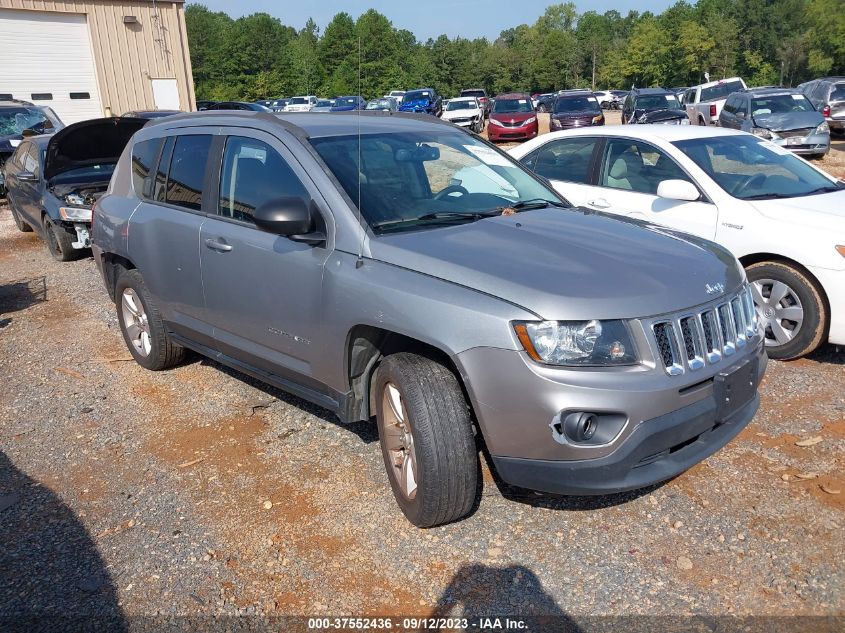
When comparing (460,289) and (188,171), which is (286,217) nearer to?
(460,289)

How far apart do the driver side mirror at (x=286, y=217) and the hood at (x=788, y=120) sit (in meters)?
15.5

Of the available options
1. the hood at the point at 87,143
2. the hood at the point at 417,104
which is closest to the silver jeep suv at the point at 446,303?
the hood at the point at 87,143

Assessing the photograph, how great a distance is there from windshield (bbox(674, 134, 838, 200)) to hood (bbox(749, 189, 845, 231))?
0.15 m

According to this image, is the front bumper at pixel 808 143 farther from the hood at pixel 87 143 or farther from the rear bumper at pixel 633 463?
the rear bumper at pixel 633 463

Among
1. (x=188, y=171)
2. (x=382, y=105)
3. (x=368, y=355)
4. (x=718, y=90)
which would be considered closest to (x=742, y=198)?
(x=368, y=355)

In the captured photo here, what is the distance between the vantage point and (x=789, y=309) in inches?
206

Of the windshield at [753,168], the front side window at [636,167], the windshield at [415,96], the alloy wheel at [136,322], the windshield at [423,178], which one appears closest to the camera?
the windshield at [423,178]

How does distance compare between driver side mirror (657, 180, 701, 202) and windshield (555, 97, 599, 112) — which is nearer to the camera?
driver side mirror (657, 180, 701, 202)

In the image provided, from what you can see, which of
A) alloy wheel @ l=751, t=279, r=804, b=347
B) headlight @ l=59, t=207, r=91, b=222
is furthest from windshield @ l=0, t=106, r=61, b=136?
alloy wheel @ l=751, t=279, r=804, b=347

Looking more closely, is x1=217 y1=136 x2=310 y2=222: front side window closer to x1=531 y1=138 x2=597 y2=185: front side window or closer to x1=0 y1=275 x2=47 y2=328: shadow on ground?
x1=531 y1=138 x2=597 y2=185: front side window

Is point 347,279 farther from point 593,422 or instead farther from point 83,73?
point 83,73

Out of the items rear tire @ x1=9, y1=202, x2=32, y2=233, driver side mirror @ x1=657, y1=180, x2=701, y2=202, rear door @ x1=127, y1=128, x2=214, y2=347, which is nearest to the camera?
rear door @ x1=127, y1=128, x2=214, y2=347

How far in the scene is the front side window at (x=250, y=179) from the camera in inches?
154

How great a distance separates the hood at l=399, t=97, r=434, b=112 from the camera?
109 feet
